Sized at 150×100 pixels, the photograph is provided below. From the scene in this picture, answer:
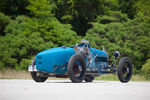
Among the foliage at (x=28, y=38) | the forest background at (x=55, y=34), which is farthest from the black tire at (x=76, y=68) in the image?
the foliage at (x=28, y=38)

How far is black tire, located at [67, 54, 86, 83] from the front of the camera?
9635mm

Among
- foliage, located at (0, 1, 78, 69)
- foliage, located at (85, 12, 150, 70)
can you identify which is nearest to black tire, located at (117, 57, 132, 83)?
foliage, located at (0, 1, 78, 69)

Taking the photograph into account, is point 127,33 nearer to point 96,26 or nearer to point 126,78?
point 96,26

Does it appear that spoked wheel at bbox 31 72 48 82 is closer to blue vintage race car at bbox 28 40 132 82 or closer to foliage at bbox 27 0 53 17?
blue vintage race car at bbox 28 40 132 82

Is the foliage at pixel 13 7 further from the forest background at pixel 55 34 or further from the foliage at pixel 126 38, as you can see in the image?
the foliage at pixel 126 38

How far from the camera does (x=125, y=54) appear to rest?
3244cm

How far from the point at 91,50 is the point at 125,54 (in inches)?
848

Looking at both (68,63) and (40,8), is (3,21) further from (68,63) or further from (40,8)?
(68,63)

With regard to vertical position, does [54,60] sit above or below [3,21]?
above

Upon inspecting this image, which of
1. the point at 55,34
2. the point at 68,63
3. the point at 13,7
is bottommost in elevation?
the point at 55,34

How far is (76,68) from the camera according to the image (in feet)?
33.5

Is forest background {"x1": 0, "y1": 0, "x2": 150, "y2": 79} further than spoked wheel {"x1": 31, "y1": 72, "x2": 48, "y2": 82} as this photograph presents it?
Yes

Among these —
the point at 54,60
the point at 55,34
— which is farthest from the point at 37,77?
the point at 55,34

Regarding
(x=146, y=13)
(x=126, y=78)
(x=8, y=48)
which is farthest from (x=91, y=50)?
(x=146, y=13)
